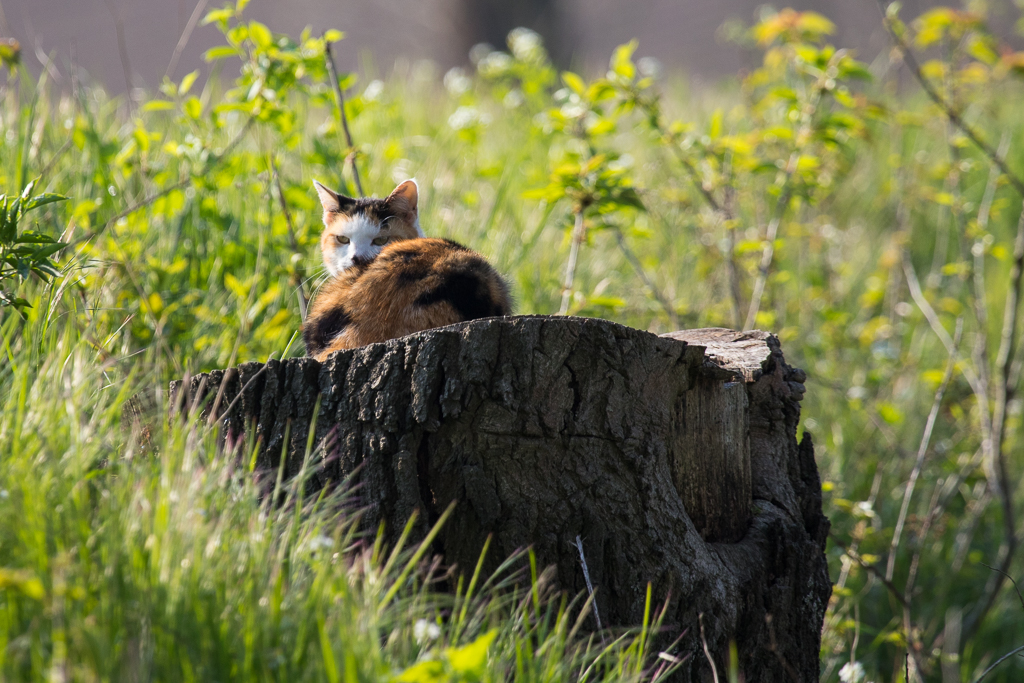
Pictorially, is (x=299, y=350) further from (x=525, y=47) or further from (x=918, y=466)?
(x=525, y=47)

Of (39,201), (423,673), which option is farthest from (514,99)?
(423,673)

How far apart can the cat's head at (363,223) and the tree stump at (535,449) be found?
1.08m

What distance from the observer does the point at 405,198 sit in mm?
2947

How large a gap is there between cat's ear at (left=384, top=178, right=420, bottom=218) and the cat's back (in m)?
0.74

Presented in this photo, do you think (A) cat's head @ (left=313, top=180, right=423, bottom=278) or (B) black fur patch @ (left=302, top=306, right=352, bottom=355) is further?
(A) cat's head @ (left=313, top=180, right=423, bottom=278)

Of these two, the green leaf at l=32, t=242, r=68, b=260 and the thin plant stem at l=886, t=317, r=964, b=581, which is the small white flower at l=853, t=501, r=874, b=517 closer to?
the thin plant stem at l=886, t=317, r=964, b=581

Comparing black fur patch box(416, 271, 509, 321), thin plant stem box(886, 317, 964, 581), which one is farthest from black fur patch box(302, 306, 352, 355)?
thin plant stem box(886, 317, 964, 581)

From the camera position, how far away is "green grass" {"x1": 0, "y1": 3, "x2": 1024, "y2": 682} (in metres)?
1.16

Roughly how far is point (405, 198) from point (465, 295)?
1017 mm

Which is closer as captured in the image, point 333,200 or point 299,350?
point 299,350

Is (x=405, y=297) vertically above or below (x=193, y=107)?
below

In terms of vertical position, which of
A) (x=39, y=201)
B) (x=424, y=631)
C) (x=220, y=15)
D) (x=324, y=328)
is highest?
(x=220, y=15)

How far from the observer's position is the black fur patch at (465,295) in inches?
80.1

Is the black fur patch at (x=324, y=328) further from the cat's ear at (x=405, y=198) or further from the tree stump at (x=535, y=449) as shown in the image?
the cat's ear at (x=405, y=198)
